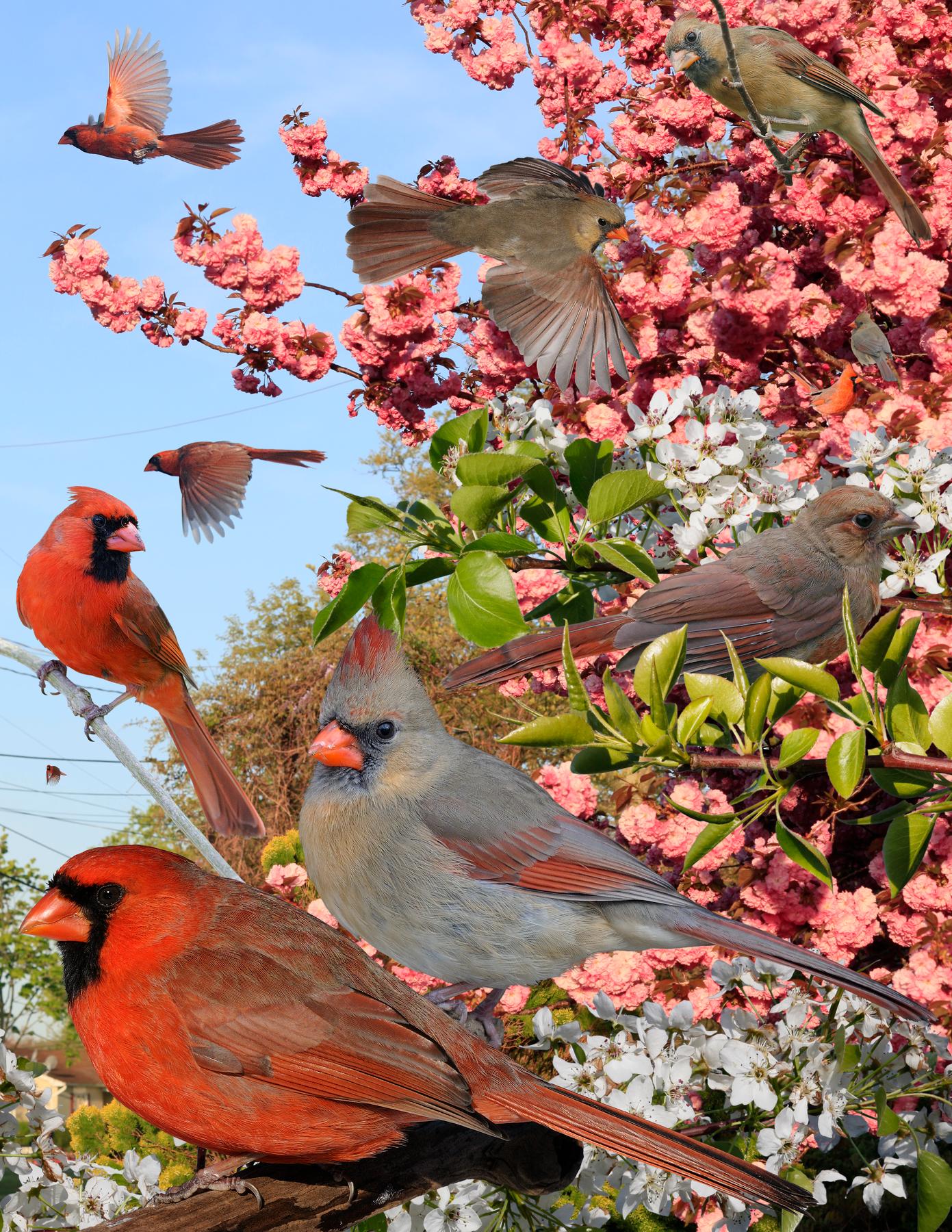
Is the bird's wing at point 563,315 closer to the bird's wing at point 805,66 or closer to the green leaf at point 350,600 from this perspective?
the bird's wing at point 805,66

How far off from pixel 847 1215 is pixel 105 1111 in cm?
260

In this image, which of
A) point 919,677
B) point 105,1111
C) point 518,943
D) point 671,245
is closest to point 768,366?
point 671,245

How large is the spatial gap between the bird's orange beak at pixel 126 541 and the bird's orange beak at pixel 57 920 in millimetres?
1622

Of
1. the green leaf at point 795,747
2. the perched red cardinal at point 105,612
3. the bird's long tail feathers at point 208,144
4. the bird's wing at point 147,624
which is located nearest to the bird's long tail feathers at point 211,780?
the perched red cardinal at point 105,612

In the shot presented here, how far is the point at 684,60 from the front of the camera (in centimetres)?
317

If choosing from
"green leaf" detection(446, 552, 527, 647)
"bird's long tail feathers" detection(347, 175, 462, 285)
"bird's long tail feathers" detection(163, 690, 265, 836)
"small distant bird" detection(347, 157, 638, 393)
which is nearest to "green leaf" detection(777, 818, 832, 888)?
"green leaf" detection(446, 552, 527, 647)

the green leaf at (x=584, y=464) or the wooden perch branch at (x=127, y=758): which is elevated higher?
the green leaf at (x=584, y=464)

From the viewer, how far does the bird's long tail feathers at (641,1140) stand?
3.85ft

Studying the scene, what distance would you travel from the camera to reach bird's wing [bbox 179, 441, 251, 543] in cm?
351

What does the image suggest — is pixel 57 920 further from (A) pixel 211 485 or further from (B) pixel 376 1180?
(A) pixel 211 485

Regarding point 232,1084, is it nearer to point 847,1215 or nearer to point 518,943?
point 518,943

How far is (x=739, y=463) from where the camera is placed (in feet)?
6.86

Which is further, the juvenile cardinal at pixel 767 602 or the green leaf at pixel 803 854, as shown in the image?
the juvenile cardinal at pixel 767 602

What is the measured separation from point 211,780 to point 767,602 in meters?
1.44
